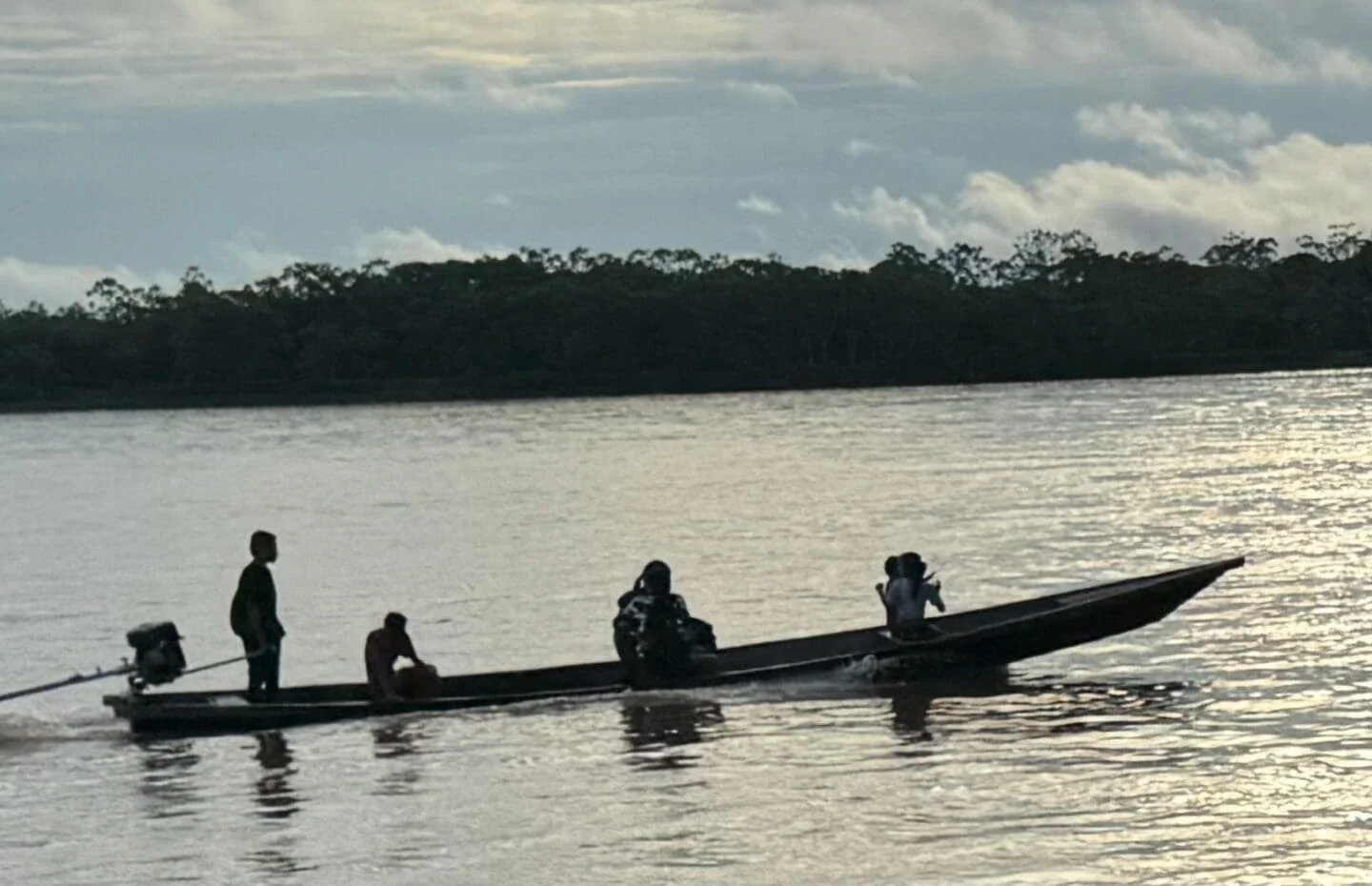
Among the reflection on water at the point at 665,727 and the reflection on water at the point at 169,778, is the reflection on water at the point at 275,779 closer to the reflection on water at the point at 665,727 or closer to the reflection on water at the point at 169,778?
the reflection on water at the point at 169,778

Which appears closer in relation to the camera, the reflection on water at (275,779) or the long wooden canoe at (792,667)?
the reflection on water at (275,779)

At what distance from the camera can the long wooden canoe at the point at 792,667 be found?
774 inches

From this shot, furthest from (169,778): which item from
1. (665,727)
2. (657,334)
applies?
(657,334)

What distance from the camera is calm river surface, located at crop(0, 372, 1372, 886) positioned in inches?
583

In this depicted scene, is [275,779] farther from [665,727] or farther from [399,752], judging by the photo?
[665,727]

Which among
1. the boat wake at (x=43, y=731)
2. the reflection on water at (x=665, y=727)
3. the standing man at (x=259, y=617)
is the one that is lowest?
the reflection on water at (x=665, y=727)

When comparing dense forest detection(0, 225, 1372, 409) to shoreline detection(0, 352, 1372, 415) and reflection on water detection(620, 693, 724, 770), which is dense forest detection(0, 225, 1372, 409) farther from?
reflection on water detection(620, 693, 724, 770)

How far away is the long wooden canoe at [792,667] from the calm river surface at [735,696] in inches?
7.7

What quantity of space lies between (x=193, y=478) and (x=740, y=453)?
1680cm

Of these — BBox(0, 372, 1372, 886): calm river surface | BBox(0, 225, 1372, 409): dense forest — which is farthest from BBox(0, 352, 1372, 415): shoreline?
BBox(0, 372, 1372, 886): calm river surface

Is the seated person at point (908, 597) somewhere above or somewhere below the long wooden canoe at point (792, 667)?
above

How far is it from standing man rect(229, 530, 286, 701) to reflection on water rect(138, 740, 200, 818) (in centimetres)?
76

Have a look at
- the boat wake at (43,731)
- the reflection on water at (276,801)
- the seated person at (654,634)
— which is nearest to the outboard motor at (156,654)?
the reflection on water at (276,801)

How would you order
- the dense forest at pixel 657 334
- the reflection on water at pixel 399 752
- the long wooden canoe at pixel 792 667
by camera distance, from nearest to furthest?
the reflection on water at pixel 399 752 < the long wooden canoe at pixel 792 667 < the dense forest at pixel 657 334
